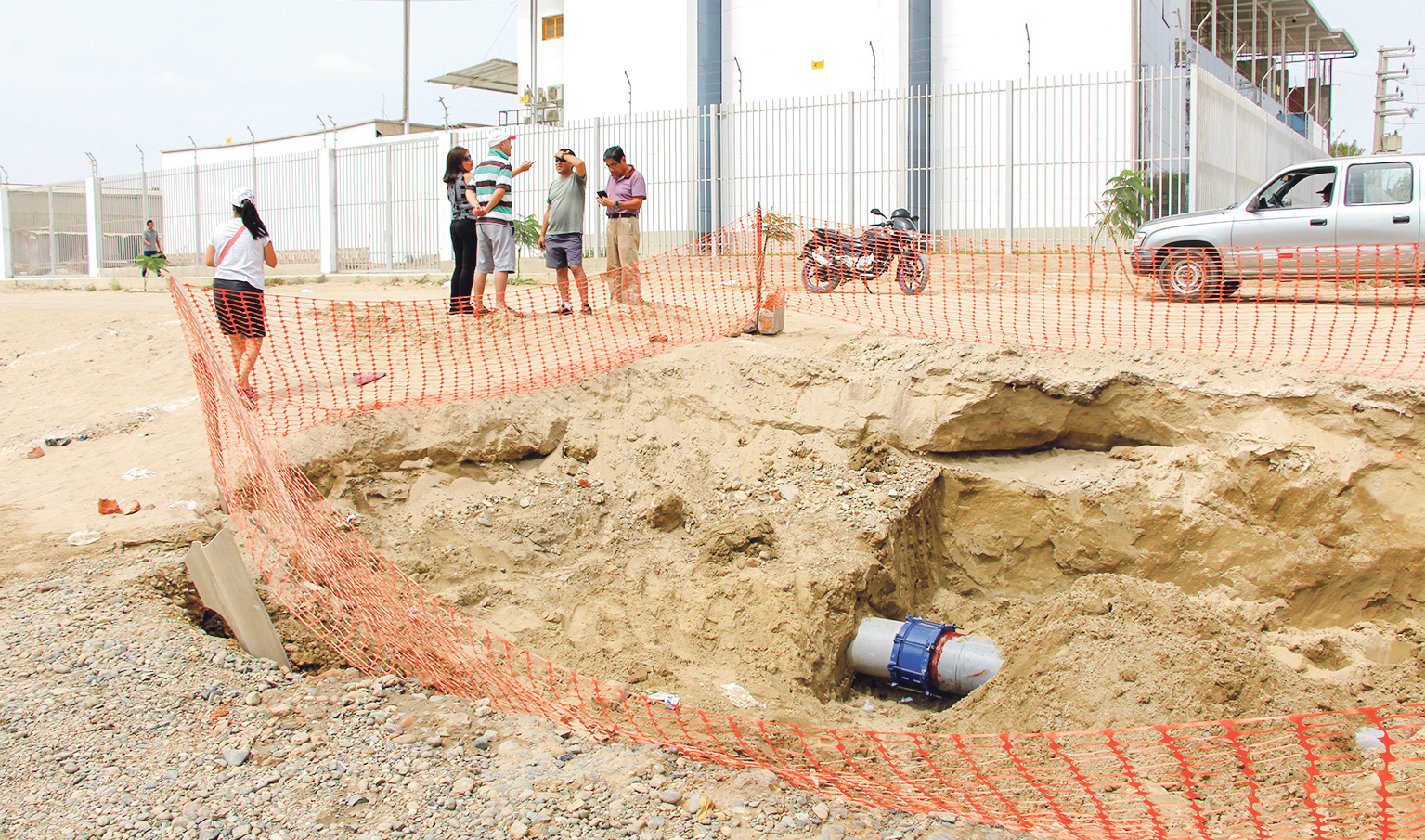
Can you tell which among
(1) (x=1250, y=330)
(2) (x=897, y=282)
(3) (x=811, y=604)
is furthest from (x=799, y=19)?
(3) (x=811, y=604)

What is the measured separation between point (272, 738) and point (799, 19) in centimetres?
1779

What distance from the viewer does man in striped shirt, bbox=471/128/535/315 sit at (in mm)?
7945

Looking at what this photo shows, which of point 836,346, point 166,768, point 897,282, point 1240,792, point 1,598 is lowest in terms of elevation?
point 1240,792

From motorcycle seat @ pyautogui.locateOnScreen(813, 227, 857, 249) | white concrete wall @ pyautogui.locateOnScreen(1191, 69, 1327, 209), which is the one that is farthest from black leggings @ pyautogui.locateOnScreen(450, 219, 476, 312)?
white concrete wall @ pyautogui.locateOnScreen(1191, 69, 1327, 209)

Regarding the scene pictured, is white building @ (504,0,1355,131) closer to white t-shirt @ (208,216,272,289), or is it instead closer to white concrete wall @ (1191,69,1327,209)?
white concrete wall @ (1191,69,1327,209)

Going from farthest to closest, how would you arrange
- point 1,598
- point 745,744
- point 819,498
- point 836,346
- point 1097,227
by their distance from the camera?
point 1097,227
point 836,346
point 819,498
point 1,598
point 745,744

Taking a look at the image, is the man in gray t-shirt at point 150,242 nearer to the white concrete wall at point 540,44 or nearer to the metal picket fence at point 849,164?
the metal picket fence at point 849,164

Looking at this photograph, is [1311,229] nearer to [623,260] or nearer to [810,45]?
[623,260]

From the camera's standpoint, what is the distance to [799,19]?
1872 centimetres

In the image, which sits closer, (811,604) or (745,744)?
(745,744)

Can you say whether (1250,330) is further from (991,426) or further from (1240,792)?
(1240,792)

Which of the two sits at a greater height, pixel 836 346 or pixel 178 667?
pixel 836 346

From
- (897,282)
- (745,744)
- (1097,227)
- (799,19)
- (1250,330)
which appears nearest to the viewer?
(745,744)

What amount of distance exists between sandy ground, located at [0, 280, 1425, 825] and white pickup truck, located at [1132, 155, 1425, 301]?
3.72m
